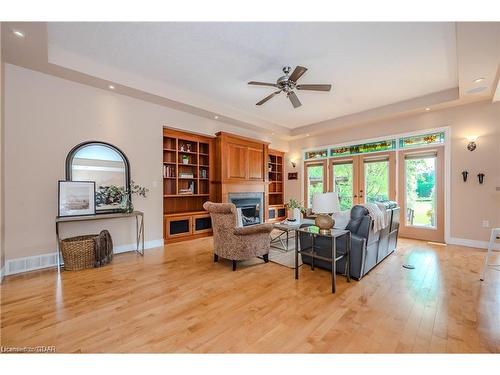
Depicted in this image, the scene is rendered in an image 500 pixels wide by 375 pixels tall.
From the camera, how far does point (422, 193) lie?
15.6 ft

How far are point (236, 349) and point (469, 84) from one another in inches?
190

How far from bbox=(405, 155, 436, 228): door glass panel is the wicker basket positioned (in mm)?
6099

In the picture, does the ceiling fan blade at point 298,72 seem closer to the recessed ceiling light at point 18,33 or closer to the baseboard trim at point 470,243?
the recessed ceiling light at point 18,33

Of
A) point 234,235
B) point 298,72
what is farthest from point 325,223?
point 298,72

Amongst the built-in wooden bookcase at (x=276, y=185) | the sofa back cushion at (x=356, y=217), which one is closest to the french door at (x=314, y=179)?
the built-in wooden bookcase at (x=276, y=185)

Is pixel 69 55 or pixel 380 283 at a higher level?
pixel 69 55

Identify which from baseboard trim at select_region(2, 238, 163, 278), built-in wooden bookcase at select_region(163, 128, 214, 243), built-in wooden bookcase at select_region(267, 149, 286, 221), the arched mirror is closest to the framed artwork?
the arched mirror

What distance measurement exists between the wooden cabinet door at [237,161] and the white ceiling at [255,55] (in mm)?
1300

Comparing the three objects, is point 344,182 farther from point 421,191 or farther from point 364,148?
point 421,191

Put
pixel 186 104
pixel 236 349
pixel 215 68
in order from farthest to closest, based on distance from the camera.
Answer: pixel 186 104, pixel 215 68, pixel 236 349

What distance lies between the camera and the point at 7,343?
160 cm

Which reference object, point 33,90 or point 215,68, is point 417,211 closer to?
point 215,68

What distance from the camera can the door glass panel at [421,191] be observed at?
4.65 metres

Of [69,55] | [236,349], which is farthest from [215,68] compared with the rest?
[236,349]
